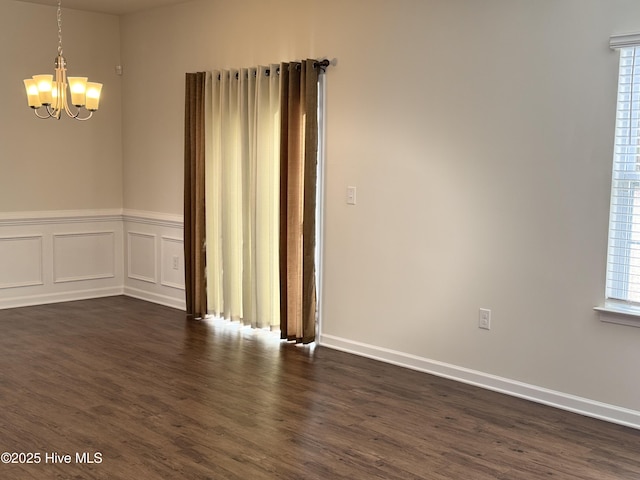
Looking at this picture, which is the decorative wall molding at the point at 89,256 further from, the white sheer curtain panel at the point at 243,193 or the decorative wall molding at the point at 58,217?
the white sheer curtain panel at the point at 243,193

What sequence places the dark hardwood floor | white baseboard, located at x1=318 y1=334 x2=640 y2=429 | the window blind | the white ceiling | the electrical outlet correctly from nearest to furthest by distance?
the dark hardwood floor → the window blind → white baseboard, located at x1=318 y1=334 x2=640 y2=429 → the electrical outlet → the white ceiling

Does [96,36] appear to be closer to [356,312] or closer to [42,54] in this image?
[42,54]

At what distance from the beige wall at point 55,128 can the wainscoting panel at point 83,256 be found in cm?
32

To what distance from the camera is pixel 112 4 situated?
6.70 m

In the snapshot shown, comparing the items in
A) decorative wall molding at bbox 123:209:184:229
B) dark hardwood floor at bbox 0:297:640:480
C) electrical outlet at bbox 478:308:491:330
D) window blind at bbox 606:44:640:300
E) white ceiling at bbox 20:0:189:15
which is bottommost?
dark hardwood floor at bbox 0:297:640:480

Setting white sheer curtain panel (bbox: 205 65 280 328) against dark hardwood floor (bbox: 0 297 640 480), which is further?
white sheer curtain panel (bbox: 205 65 280 328)

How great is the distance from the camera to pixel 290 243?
550 cm

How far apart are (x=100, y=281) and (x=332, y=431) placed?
175 inches

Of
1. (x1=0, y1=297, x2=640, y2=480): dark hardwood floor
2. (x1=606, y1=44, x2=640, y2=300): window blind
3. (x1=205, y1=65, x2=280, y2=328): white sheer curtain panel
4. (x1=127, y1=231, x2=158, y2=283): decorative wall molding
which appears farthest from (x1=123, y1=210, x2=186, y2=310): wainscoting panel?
(x1=606, y1=44, x2=640, y2=300): window blind

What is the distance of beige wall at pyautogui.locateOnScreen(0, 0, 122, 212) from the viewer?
6.67m

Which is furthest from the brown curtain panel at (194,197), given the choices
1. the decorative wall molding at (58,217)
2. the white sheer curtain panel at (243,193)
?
the decorative wall molding at (58,217)

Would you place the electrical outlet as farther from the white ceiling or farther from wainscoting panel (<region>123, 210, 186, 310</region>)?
the white ceiling

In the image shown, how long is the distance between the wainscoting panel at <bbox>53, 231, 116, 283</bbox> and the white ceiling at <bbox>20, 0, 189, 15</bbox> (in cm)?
228

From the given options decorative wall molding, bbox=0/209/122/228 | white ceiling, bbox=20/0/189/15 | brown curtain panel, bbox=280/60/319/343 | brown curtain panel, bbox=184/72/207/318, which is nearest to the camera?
brown curtain panel, bbox=280/60/319/343
